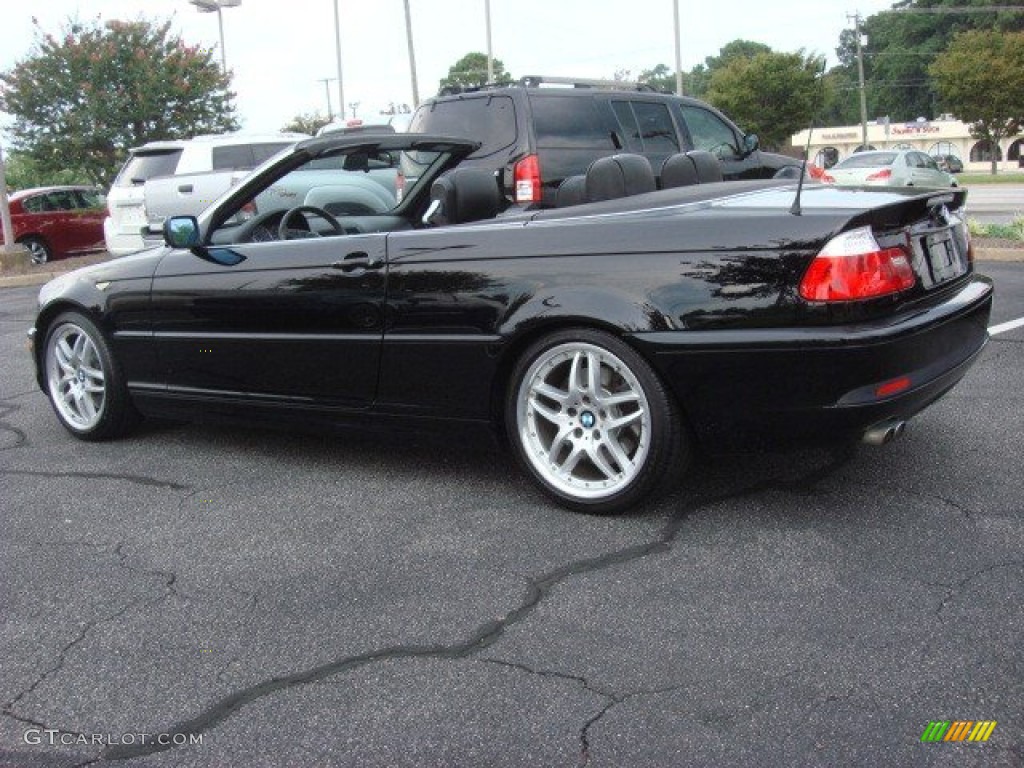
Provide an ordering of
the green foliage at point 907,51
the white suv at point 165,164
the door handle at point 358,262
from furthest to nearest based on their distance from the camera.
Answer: the green foliage at point 907,51
the white suv at point 165,164
the door handle at point 358,262

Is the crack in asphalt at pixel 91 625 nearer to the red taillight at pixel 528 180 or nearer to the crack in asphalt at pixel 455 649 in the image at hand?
the crack in asphalt at pixel 455 649

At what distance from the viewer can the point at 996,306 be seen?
807 centimetres

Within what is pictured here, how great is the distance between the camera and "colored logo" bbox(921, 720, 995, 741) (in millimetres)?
2279

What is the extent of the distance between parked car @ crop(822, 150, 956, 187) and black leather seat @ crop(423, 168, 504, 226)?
1834 cm

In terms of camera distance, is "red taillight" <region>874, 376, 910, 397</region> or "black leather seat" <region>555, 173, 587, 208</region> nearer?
"red taillight" <region>874, 376, 910, 397</region>

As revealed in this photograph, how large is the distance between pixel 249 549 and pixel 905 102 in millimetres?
101626

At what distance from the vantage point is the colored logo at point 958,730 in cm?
228

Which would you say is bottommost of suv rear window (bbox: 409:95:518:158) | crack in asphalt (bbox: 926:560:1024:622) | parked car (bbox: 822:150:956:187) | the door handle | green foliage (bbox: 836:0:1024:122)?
crack in asphalt (bbox: 926:560:1024:622)

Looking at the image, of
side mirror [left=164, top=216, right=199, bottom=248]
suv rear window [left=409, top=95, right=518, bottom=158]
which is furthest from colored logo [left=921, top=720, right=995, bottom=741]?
suv rear window [left=409, top=95, right=518, bottom=158]

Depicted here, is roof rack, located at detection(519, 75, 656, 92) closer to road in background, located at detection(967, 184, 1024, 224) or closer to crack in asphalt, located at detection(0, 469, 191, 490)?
crack in asphalt, located at detection(0, 469, 191, 490)

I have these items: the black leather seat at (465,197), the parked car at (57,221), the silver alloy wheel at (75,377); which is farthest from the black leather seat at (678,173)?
the parked car at (57,221)

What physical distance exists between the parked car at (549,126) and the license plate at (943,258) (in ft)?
12.3

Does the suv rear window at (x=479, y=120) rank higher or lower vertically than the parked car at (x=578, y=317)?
higher

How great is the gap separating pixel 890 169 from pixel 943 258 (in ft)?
67.5
